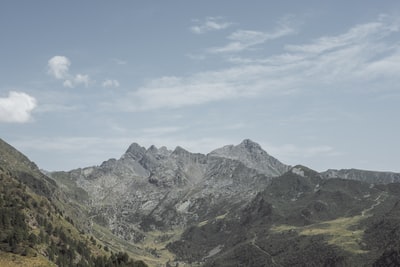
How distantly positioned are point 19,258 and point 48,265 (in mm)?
12840

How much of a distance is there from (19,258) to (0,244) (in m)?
12.0

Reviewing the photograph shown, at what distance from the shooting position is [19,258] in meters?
194

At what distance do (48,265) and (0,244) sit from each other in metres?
22.9

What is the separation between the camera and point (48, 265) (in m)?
199

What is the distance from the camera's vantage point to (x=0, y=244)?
7800 inches
